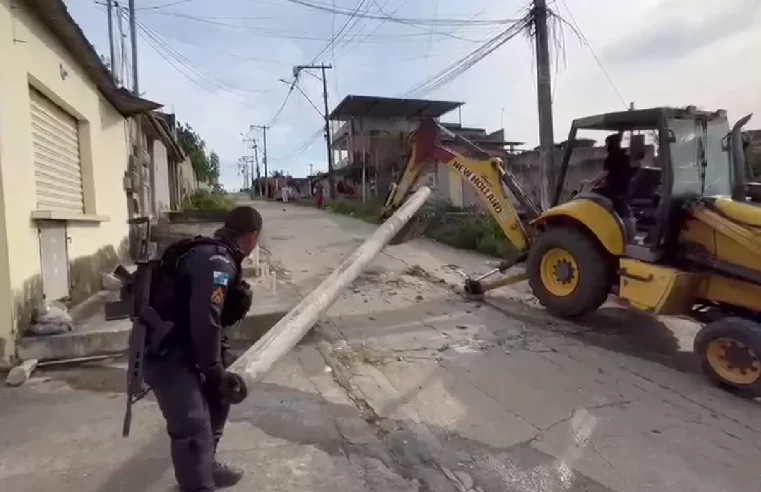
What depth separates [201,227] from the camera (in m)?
12.7

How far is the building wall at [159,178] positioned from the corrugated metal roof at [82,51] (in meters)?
4.54

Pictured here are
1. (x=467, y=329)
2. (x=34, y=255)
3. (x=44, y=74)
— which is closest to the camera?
(x=34, y=255)

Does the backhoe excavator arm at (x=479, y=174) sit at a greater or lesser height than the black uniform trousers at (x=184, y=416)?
greater

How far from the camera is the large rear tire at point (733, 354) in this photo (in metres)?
4.14

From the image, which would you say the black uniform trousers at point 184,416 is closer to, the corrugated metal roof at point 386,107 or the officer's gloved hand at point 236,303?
the officer's gloved hand at point 236,303

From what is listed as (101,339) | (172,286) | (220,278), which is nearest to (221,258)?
(220,278)

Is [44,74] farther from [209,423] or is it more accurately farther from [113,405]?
[209,423]

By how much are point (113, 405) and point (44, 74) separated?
3.89 meters

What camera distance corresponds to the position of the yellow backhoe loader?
447cm

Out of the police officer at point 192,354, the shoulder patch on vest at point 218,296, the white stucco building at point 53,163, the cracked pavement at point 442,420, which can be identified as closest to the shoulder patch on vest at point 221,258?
the police officer at point 192,354

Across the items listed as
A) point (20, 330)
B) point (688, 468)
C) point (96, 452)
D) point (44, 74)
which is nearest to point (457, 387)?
point (688, 468)

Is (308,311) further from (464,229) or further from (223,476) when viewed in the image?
(464,229)

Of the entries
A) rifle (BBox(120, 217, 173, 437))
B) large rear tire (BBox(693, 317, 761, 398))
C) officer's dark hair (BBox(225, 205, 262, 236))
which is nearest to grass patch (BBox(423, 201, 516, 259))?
large rear tire (BBox(693, 317, 761, 398))

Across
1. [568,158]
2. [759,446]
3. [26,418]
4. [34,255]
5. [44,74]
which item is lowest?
[759,446]
